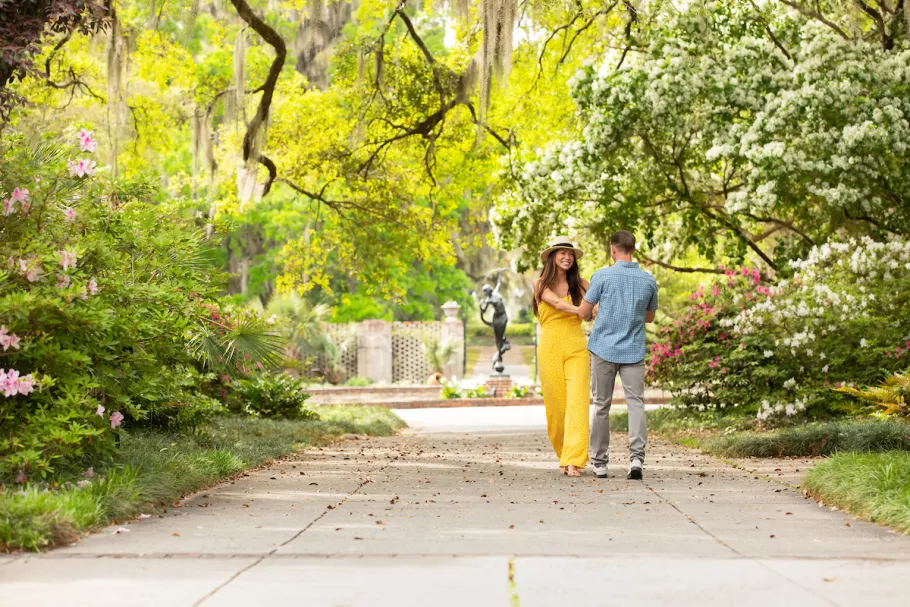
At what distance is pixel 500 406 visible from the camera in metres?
27.3

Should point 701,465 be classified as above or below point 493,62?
below

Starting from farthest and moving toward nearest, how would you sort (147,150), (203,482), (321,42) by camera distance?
(321,42), (147,150), (203,482)

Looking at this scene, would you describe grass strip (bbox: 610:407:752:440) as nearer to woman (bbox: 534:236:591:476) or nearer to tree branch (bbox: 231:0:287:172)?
woman (bbox: 534:236:591:476)

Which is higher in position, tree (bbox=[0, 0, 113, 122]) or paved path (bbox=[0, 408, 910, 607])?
tree (bbox=[0, 0, 113, 122])

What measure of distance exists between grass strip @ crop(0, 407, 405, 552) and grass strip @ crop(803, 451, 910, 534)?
402 centimetres

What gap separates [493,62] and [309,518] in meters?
8.56

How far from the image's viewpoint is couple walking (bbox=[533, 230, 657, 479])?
923cm

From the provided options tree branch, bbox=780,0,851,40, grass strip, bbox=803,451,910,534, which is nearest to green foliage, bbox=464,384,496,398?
tree branch, bbox=780,0,851,40

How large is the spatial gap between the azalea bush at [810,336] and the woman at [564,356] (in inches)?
165

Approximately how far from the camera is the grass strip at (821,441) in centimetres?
955

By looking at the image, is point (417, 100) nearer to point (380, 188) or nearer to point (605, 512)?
point (380, 188)

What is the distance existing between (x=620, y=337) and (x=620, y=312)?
0.65 feet

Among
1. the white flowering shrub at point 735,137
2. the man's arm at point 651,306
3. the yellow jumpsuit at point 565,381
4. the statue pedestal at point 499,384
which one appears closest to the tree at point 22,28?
the yellow jumpsuit at point 565,381

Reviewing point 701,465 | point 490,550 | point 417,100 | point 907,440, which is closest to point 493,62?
point 417,100
